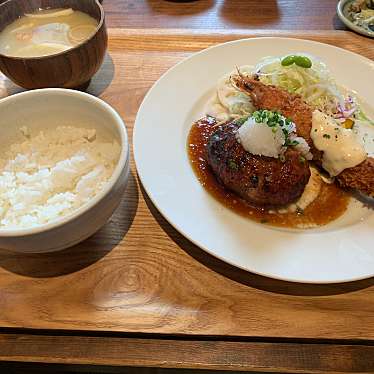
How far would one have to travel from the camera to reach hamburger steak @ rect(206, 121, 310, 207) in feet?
4.84

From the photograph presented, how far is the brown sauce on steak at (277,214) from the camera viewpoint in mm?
1480

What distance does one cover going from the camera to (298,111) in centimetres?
178

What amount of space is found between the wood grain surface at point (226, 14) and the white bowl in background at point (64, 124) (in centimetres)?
117

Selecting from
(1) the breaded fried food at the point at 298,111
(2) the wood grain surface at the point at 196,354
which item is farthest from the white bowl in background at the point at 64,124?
(1) the breaded fried food at the point at 298,111

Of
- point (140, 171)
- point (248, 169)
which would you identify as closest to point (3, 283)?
point (140, 171)

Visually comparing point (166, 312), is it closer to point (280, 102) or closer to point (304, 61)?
point (280, 102)

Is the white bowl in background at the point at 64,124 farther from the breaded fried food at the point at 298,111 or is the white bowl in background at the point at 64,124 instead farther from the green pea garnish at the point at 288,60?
the green pea garnish at the point at 288,60

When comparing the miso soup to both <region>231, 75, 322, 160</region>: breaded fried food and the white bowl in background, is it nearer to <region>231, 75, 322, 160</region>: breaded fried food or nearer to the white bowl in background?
the white bowl in background

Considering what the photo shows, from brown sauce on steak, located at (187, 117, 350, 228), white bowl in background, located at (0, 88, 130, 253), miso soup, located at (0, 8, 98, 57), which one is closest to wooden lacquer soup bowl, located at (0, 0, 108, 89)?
miso soup, located at (0, 8, 98, 57)

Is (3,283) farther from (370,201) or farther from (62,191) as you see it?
(370,201)

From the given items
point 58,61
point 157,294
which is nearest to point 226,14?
point 58,61

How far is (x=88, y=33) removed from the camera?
1.78m

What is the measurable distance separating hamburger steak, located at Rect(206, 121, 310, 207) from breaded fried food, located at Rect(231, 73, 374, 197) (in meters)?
0.17

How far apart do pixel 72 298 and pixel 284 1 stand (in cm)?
222
